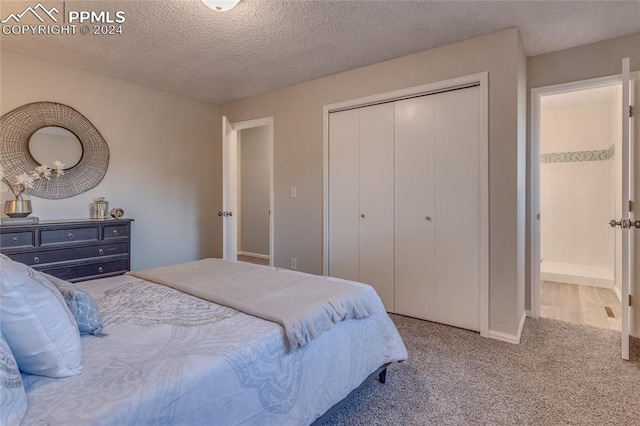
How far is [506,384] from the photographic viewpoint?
1.97 meters

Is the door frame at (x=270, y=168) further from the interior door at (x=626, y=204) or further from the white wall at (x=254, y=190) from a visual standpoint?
the interior door at (x=626, y=204)

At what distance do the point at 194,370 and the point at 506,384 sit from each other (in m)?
1.87

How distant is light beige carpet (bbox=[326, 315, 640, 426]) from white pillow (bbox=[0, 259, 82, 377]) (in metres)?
1.22

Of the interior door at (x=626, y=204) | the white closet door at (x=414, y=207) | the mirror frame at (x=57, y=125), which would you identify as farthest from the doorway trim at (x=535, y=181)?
the mirror frame at (x=57, y=125)

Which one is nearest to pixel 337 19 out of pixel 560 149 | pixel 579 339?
pixel 579 339

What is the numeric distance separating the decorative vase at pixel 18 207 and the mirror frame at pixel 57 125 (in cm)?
29

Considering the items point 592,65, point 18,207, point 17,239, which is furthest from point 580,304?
point 18,207

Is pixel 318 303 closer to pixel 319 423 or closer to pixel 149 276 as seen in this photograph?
pixel 319 423

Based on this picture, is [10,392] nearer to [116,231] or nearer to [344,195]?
[116,231]

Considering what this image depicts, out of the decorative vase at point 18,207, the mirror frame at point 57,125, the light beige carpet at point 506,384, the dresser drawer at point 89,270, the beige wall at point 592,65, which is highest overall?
the beige wall at point 592,65

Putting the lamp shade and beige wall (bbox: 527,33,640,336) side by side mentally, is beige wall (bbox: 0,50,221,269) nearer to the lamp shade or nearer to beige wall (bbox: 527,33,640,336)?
the lamp shade

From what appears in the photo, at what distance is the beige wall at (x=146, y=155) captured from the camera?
3127mm

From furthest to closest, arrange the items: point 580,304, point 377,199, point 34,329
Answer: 1. point 580,304
2. point 377,199
3. point 34,329

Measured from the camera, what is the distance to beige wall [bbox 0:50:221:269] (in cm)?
313
